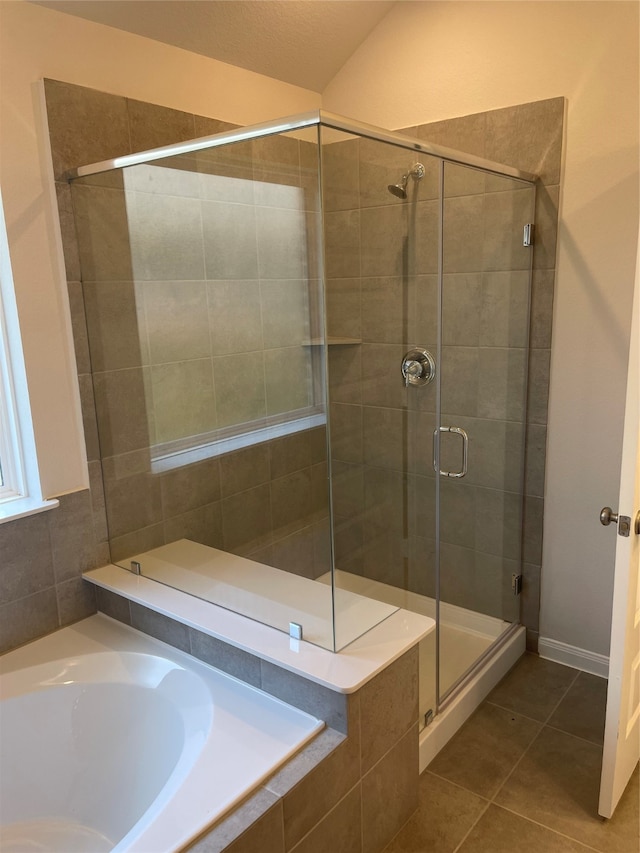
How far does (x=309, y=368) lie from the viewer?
78.1 inches

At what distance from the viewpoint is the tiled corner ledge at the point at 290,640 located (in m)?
1.64

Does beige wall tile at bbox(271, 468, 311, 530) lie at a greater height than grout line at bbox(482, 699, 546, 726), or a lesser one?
greater

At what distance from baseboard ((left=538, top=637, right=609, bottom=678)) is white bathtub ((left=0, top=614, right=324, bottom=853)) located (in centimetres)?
142

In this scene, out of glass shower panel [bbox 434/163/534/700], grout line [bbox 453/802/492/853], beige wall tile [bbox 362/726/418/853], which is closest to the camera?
beige wall tile [bbox 362/726/418/853]

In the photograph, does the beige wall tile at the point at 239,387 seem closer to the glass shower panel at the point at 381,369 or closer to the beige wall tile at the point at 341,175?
the glass shower panel at the point at 381,369

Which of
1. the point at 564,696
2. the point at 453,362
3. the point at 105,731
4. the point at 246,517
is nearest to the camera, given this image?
the point at 105,731

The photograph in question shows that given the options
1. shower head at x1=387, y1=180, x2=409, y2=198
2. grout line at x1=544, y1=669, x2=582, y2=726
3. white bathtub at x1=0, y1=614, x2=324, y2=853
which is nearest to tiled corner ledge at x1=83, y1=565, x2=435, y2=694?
white bathtub at x1=0, y1=614, x2=324, y2=853

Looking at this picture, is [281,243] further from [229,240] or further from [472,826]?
[472,826]

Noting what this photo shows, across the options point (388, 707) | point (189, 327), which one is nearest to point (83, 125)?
point (189, 327)

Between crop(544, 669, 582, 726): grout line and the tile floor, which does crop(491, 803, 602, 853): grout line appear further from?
crop(544, 669, 582, 726): grout line

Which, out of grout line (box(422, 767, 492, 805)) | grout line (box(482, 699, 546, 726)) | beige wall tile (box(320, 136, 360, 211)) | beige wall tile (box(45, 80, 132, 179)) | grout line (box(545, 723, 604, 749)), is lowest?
grout line (box(422, 767, 492, 805))

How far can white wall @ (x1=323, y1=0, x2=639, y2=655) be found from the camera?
7.16ft

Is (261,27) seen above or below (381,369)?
above

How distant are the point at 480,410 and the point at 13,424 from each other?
1.65 metres
